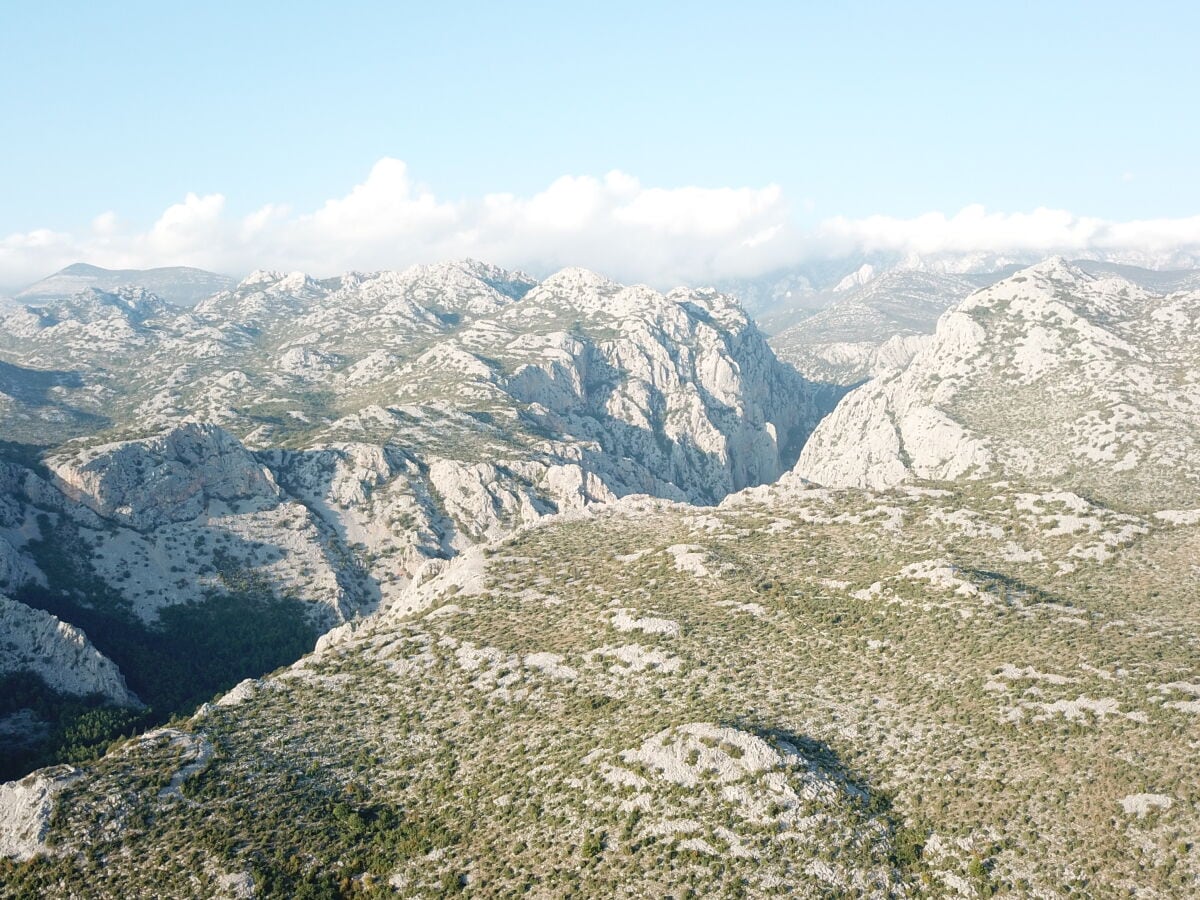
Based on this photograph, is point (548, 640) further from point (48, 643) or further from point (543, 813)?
point (48, 643)

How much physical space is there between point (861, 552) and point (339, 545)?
111910 mm

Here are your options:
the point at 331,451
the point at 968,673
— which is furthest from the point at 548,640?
the point at 331,451

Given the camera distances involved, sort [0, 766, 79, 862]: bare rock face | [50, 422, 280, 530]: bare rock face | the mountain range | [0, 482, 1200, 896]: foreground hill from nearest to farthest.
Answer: [0, 482, 1200, 896]: foreground hill, the mountain range, [0, 766, 79, 862]: bare rock face, [50, 422, 280, 530]: bare rock face

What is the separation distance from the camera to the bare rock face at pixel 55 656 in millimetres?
104125

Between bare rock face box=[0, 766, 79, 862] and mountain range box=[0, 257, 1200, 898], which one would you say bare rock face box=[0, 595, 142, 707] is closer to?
mountain range box=[0, 257, 1200, 898]

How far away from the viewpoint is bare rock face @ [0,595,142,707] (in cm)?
10412

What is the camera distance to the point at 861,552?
283 feet

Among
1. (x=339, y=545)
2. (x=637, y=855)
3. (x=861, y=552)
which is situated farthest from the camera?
(x=339, y=545)

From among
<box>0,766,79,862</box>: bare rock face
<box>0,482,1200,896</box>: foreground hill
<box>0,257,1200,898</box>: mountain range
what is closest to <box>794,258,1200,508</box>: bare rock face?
<box>0,257,1200,898</box>: mountain range

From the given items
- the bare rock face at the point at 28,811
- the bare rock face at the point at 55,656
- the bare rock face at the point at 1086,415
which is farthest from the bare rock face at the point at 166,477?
the bare rock face at the point at 1086,415

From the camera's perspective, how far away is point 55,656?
10562 cm

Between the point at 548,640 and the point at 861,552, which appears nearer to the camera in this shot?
the point at 548,640

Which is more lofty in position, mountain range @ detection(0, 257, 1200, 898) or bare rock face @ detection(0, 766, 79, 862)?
bare rock face @ detection(0, 766, 79, 862)

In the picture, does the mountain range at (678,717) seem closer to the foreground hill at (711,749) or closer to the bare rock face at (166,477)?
the foreground hill at (711,749)
